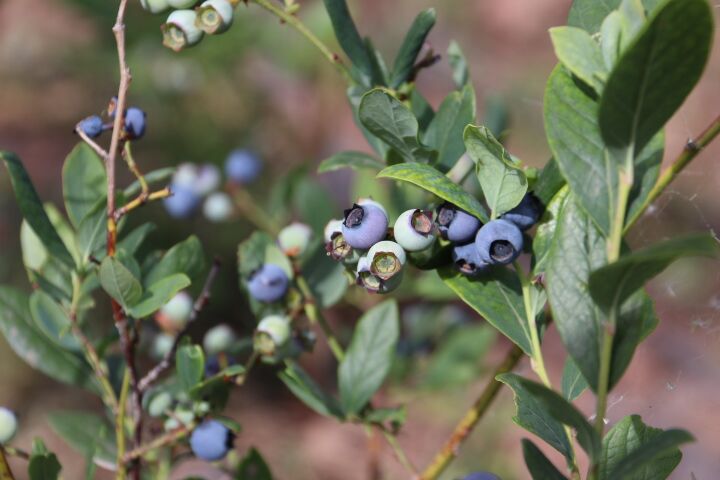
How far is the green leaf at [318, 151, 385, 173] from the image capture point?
813 mm

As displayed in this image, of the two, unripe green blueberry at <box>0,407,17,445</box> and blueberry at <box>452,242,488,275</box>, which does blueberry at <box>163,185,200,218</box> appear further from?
blueberry at <box>452,242,488,275</box>

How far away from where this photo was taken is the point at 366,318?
970mm

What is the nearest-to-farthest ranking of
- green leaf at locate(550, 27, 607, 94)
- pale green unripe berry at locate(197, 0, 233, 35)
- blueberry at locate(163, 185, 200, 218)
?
green leaf at locate(550, 27, 607, 94) → pale green unripe berry at locate(197, 0, 233, 35) → blueberry at locate(163, 185, 200, 218)

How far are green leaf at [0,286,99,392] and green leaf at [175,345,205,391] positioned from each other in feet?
0.65

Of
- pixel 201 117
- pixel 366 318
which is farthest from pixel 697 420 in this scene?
pixel 366 318

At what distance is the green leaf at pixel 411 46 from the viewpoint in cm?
78

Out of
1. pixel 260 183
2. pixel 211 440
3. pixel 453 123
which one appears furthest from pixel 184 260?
pixel 260 183

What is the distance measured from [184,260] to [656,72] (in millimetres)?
495

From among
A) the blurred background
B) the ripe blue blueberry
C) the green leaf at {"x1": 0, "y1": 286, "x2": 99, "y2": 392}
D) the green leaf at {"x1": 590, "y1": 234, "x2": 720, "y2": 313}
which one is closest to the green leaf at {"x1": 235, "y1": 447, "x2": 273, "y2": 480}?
the ripe blue blueberry

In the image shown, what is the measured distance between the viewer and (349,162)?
32.3 inches

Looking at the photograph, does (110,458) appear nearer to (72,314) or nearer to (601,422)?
(72,314)

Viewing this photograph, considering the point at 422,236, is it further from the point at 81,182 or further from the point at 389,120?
the point at 81,182

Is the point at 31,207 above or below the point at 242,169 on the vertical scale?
above

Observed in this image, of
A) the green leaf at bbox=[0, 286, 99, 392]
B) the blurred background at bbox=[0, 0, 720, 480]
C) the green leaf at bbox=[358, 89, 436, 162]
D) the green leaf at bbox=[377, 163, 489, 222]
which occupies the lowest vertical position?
the blurred background at bbox=[0, 0, 720, 480]
